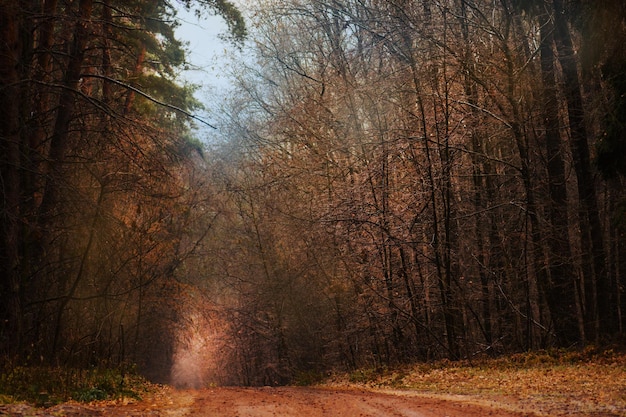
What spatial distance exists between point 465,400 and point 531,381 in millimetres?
2077

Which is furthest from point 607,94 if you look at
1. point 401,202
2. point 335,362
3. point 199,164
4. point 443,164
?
point 199,164

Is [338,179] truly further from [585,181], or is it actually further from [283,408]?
[283,408]

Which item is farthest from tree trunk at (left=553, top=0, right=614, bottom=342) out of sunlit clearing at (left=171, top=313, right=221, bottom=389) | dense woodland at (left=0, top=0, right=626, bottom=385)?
sunlit clearing at (left=171, top=313, right=221, bottom=389)

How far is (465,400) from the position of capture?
9.83m

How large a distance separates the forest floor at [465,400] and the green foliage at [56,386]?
1.03 ft

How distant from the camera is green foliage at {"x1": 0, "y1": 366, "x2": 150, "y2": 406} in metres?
8.83

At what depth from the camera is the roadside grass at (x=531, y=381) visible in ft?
28.1

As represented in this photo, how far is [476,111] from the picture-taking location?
17578 mm

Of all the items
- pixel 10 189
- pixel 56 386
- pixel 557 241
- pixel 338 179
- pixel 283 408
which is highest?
pixel 338 179

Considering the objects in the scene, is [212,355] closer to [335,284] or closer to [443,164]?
[335,284]

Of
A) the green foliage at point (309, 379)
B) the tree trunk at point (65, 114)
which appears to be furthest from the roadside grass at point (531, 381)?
the tree trunk at point (65, 114)

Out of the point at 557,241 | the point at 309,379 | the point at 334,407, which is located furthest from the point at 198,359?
the point at 334,407

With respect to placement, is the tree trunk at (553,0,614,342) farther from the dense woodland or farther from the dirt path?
the dirt path

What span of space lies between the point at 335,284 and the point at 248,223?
393 inches
